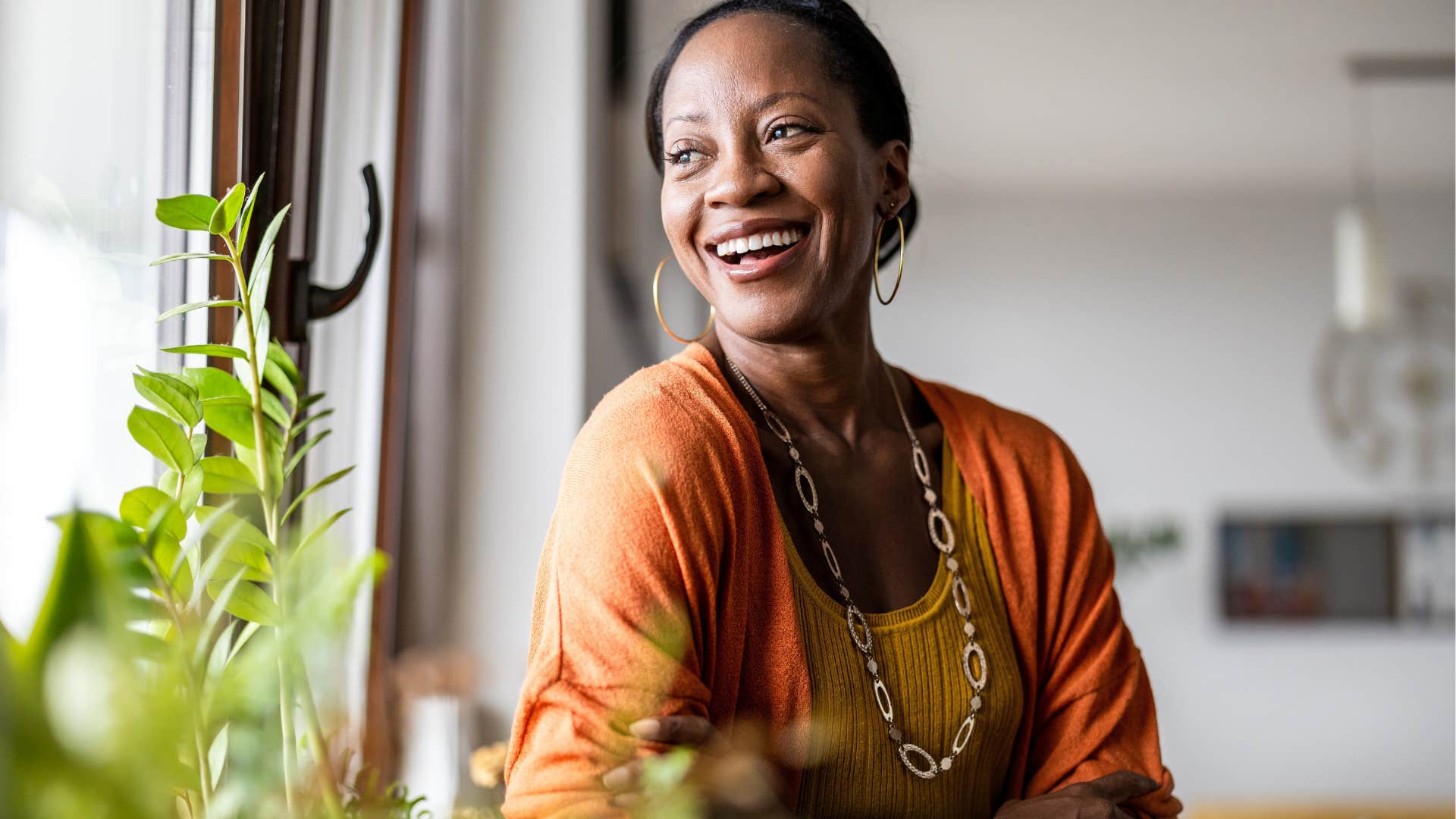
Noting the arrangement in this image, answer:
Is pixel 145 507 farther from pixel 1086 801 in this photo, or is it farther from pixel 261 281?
pixel 1086 801

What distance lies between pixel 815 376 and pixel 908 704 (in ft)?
0.99

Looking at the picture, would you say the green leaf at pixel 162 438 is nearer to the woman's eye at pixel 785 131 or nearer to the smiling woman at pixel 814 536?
the smiling woman at pixel 814 536

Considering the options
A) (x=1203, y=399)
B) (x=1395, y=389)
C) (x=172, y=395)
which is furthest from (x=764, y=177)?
(x=1395, y=389)

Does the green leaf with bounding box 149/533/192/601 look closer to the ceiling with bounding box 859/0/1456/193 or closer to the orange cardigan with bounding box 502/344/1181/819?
the orange cardigan with bounding box 502/344/1181/819

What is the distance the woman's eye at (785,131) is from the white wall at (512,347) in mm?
1383

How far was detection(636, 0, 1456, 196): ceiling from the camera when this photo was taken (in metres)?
3.95

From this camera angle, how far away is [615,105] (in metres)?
3.16

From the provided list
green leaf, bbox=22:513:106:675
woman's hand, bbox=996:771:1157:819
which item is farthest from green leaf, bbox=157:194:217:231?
woman's hand, bbox=996:771:1157:819

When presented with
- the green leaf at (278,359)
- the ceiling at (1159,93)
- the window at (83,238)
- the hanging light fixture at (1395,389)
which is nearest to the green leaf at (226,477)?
the green leaf at (278,359)

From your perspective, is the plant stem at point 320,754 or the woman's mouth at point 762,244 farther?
the woman's mouth at point 762,244

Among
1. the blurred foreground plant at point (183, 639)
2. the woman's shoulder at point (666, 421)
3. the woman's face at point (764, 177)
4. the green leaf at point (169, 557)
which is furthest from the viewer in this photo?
the woman's face at point (764, 177)

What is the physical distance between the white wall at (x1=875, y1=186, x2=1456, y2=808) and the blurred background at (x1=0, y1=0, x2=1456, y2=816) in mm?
16

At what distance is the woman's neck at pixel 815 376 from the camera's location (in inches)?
43.2

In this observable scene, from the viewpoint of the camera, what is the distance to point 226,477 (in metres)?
0.66
